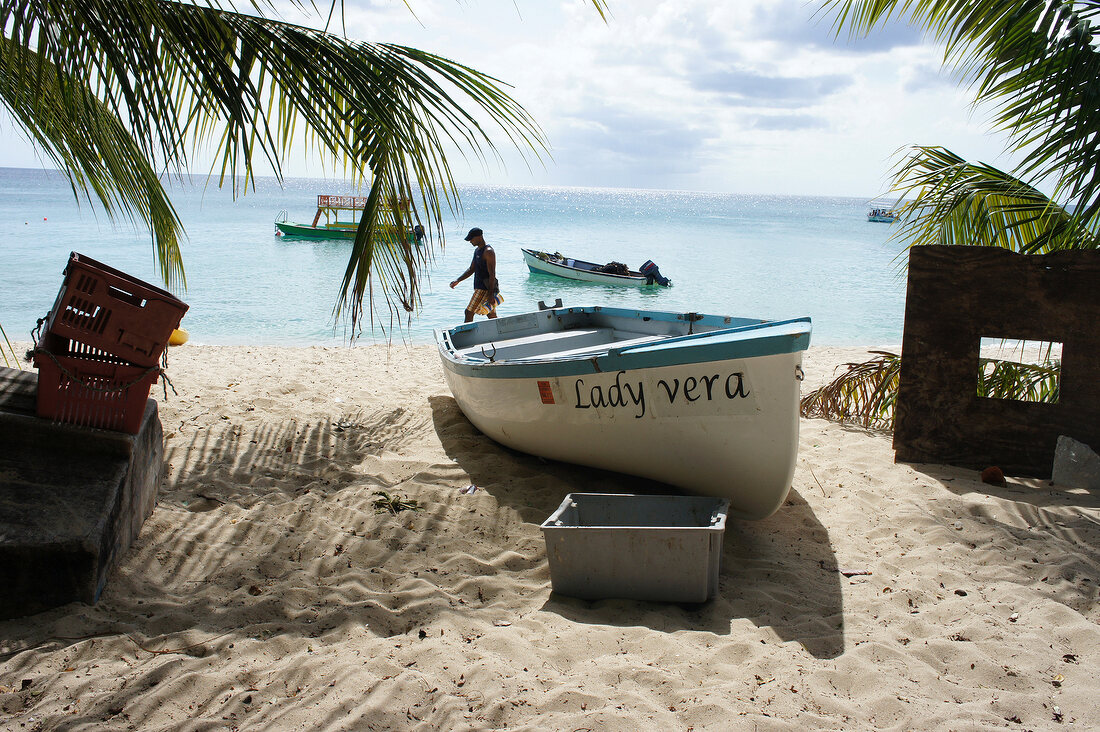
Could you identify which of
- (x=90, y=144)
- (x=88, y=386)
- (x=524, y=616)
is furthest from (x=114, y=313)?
(x=524, y=616)

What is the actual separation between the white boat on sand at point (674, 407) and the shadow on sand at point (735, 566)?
21 cm

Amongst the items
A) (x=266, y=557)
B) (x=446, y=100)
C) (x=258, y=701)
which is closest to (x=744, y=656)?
(x=258, y=701)

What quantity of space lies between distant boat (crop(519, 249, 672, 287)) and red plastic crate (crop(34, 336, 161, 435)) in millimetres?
20070

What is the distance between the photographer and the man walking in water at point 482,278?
1035 centimetres

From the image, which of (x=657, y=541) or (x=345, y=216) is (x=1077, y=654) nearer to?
(x=657, y=541)

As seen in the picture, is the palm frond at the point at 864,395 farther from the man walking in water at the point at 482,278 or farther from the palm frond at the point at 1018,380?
the man walking in water at the point at 482,278

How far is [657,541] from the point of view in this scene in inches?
142

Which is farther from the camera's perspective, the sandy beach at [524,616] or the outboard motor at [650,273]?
the outboard motor at [650,273]

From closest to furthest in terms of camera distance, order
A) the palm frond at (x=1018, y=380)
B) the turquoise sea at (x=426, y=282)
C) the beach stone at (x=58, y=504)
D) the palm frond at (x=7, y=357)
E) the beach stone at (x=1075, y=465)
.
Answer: the beach stone at (x=58, y=504) → the palm frond at (x=7, y=357) → the beach stone at (x=1075, y=465) → the palm frond at (x=1018, y=380) → the turquoise sea at (x=426, y=282)

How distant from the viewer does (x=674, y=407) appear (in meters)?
4.41

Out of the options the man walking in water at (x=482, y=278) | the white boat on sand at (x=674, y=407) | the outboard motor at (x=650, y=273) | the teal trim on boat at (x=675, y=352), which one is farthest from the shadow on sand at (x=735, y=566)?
the outboard motor at (x=650, y=273)

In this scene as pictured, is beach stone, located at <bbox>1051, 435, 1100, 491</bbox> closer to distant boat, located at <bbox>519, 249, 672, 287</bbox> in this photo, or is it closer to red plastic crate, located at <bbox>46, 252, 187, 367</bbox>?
red plastic crate, located at <bbox>46, 252, 187, 367</bbox>

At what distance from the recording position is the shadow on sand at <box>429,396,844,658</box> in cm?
347

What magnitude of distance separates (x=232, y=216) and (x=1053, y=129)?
56.5 m
